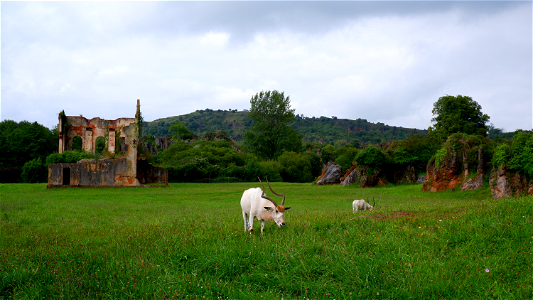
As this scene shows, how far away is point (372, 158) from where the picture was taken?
38.6 m

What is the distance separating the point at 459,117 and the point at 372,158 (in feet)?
73.5

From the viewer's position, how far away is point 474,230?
7.61m

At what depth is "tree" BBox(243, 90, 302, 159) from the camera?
6656 centimetres

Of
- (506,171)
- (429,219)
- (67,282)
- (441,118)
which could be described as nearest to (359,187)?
(506,171)

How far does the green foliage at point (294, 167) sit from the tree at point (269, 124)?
2178 mm

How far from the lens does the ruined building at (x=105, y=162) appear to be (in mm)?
36188

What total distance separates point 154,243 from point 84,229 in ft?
15.1

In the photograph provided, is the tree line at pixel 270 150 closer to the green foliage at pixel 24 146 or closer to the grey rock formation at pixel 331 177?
the green foliage at pixel 24 146

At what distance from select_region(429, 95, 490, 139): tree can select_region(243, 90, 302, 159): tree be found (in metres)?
25.3

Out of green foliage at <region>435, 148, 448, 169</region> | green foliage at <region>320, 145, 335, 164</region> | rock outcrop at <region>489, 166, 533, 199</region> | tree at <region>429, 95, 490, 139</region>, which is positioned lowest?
rock outcrop at <region>489, 166, 533, 199</region>

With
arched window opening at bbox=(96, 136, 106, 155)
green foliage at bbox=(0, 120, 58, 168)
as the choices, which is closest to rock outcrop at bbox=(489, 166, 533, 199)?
arched window opening at bbox=(96, 136, 106, 155)

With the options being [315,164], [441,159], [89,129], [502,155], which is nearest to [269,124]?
[315,164]

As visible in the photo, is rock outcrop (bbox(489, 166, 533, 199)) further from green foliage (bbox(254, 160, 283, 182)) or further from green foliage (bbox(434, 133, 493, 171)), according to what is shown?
green foliage (bbox(254, 160, 283, 182))

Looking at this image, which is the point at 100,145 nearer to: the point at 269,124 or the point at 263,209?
the point at 269,124
